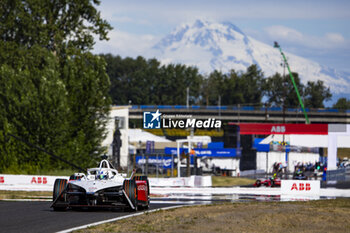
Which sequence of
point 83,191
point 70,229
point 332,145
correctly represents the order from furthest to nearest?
1. point 332,145
2. point 83,191
3. point 70,229

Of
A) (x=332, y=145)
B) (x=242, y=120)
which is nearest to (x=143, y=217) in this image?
(x=332, y=145)

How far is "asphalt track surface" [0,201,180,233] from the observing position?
1245 cm

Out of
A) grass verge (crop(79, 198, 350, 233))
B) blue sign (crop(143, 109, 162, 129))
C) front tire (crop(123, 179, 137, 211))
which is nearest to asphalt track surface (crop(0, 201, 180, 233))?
front tire (crop(123, 179, 137, 211))

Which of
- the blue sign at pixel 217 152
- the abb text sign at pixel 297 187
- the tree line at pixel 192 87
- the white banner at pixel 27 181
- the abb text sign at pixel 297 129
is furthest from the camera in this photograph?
the tree line at pixel 192 87

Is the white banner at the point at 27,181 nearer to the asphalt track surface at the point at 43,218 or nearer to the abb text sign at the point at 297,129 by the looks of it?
the abb text sign at the point at 297,129

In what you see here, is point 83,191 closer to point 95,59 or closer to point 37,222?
point 37,222

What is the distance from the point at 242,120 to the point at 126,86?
49977 mm

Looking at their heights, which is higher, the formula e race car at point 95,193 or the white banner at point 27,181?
the formula e race car at point 95,193

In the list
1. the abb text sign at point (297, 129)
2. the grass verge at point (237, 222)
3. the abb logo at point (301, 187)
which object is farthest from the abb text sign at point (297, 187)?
the grass verge at point (237, 222)

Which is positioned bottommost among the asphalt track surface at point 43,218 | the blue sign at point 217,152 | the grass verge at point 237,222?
the asphalt track surface at point 43,218

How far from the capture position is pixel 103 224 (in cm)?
1331

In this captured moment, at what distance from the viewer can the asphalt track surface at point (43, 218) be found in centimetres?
1245

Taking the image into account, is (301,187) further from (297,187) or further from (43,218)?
(43,218)

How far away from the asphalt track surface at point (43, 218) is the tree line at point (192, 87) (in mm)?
141785
